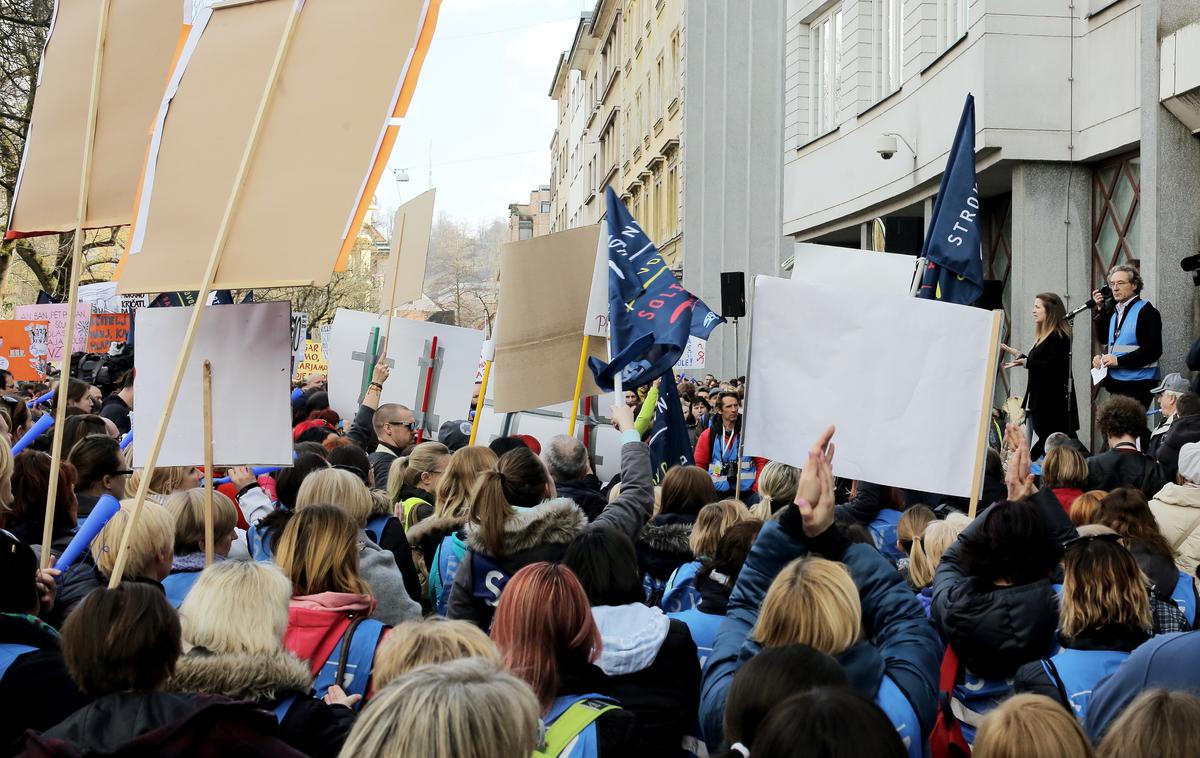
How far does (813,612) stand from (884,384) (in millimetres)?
2412

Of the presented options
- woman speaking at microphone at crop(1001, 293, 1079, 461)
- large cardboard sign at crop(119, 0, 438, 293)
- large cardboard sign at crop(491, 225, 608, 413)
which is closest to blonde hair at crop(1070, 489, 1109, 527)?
large cardboard sign at crop(119, 0, 438, 293)

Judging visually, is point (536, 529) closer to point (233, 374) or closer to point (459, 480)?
point (459, 480)

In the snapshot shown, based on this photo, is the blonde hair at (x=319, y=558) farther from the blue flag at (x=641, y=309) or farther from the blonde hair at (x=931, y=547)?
the blue flag at (x=641, y=309)

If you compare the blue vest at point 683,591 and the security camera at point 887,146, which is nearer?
the blue vest at point 683,591

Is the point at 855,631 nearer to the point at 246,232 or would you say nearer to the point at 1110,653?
the point at 1110,653

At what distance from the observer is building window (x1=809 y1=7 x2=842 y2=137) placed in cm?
2080

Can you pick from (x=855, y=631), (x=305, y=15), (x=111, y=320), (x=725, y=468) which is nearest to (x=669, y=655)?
(x=855, y=631)

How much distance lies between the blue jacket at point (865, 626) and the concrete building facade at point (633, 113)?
931 inches

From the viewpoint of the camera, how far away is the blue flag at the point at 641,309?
8.20 meters

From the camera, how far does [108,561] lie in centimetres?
441

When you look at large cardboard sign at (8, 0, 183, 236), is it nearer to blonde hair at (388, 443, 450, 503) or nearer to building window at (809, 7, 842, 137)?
blonde hair at (388, 443, 450, 503)

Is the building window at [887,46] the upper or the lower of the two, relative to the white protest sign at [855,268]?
upper

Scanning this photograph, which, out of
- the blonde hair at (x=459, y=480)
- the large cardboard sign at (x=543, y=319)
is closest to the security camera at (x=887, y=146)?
the large cardboard sign at (x=543, y=319)

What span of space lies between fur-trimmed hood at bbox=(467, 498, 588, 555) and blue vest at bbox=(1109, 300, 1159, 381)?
21.2 feet
